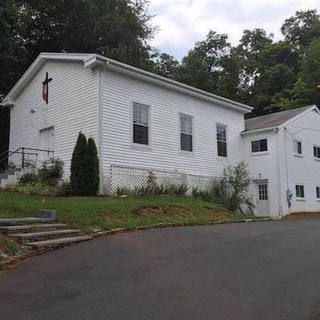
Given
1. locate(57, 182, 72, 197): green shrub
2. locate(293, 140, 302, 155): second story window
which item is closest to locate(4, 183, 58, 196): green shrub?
locate(57, 182, 72, 197): green shrub

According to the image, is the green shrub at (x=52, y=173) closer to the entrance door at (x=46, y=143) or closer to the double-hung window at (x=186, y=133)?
the entrance door at (x=46, y=143)

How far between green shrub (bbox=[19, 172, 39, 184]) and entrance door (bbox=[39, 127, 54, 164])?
123 cm

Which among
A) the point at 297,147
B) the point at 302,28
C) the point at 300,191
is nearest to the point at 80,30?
the point at 297,147

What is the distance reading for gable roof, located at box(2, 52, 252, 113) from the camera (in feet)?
65.9

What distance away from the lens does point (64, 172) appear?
21078 millimetres

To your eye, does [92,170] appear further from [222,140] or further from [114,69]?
[222,140]

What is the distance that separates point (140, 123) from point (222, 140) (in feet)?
22.6

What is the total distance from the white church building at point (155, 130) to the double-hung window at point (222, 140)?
0.19 ft

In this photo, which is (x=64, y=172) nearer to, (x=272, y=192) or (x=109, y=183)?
(x=109, y=183)

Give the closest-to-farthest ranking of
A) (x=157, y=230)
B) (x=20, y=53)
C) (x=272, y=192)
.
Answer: (x=157, y=230) < (x=272, y=192) < (x=20, y=53)

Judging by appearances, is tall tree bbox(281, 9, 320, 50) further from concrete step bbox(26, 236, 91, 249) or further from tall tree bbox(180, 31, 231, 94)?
concrete step bbox(26, 236, 91, 249)

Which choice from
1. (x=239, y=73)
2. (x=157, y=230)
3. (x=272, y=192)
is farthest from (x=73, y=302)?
(x=239, y=73)

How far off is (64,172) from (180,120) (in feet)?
21.4

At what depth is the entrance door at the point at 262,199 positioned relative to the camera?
27.0 m
